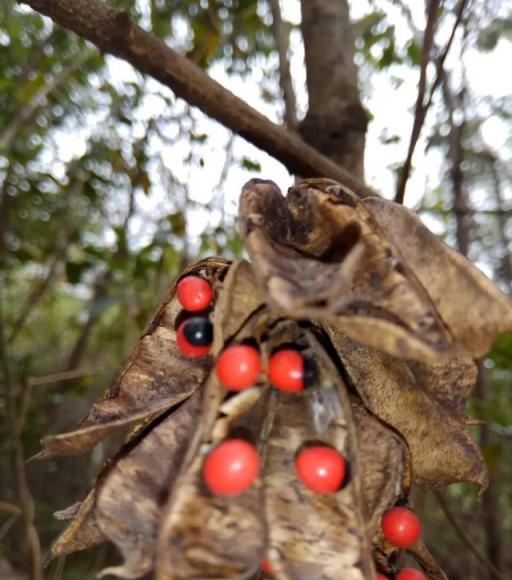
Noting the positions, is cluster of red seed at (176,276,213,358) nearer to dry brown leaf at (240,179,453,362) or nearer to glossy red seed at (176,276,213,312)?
glossy red seed at (176,276,213,312)

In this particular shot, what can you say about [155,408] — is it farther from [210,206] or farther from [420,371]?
[210,206]

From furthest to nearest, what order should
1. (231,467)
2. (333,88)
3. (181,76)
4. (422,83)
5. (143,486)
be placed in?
1. (333,88)
2. (422,83)
3. (181,76)
4. (143,486)
5. (231,467)

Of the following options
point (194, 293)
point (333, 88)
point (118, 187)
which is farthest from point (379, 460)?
point (118, 187)

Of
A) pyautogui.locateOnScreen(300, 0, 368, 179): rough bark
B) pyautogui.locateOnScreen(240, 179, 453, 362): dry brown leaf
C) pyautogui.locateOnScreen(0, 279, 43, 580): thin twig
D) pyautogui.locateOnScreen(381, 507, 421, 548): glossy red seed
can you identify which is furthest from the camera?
pyautogui.locateOnScreen(0, 279, 43, 580): thin twig

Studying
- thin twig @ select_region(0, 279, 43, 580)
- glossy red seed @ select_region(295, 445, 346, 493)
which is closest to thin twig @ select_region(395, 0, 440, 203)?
glossy red seed @ select_region(295, 445, 346, 493)

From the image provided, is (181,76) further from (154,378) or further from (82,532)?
(82,532)

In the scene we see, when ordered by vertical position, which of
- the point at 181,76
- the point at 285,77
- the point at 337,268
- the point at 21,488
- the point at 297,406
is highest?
the point at 285,77

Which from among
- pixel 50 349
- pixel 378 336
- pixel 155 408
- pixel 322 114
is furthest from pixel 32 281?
pixel 378 336
